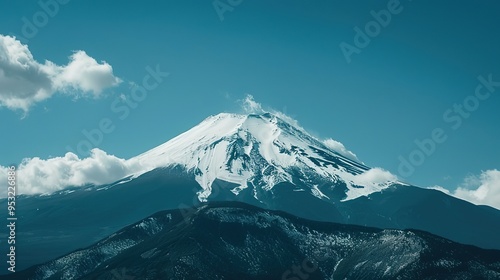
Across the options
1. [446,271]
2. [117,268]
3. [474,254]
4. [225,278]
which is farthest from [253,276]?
[474,254]

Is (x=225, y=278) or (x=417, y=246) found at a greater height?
(x=225, y=278)

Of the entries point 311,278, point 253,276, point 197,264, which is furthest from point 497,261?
point 197,264

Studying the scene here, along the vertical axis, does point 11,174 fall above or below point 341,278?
above

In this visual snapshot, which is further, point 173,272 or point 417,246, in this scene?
point 417,246

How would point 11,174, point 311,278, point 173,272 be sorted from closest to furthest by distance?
point 11,174 → point 173,272 → point 311,278

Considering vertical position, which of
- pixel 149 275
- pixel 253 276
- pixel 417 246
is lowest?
pixel 417 246

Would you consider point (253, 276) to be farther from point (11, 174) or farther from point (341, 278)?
point (11, 174)

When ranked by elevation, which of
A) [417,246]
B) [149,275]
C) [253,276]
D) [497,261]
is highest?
[149,275]

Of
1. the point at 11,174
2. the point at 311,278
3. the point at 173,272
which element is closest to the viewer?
the point at 11,174

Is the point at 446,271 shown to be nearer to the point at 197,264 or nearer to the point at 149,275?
the point at 197,264
